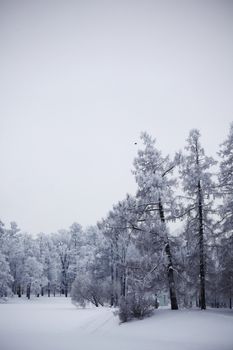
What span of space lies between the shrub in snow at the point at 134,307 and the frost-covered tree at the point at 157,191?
74.4 inches

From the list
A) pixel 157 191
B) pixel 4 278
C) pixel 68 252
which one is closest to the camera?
pixel 157 191

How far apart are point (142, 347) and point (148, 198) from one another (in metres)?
8.94

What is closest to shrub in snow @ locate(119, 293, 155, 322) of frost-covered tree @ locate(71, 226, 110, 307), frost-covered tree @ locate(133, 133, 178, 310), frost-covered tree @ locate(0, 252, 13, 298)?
frost-covered tree @ locate(133, 133, 178, 310)

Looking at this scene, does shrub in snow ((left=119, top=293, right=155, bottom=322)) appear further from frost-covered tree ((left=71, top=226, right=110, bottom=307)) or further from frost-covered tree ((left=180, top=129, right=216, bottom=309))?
frost-covered tree ((left=71, top=226, right=110, bottom=307))

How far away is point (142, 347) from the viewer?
988cm

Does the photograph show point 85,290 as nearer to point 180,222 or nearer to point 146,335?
point 180,222

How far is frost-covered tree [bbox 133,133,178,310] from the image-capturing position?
16250 mm

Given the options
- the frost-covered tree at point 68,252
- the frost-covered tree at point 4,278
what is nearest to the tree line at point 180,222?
the frost-covered tree at point 4,278

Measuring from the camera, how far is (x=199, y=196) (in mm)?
17203

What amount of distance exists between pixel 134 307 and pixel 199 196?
307 inches

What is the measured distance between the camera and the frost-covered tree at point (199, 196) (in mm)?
16938

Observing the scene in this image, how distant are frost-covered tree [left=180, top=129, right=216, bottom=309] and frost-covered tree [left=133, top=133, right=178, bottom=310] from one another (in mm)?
1033

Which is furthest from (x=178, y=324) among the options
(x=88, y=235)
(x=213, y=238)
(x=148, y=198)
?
(x=88, y=235)

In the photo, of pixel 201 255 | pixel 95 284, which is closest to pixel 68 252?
pixel 95 284
